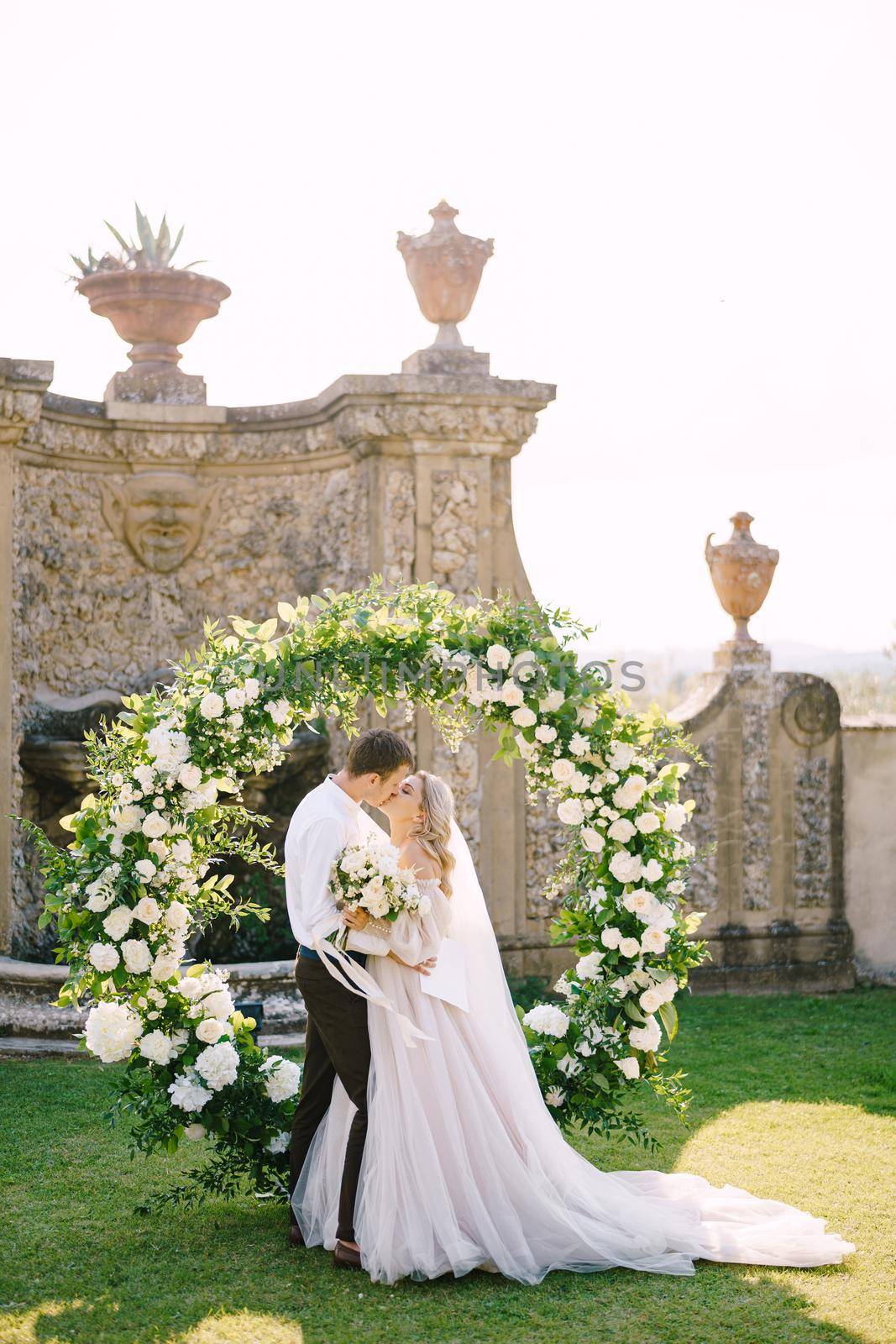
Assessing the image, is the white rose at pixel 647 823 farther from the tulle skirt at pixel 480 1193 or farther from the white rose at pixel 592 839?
the tulle skirt at pixel 480 1193

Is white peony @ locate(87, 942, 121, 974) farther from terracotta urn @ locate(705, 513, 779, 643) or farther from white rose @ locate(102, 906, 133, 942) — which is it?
terracotta urn @ locate(705, 513, 779, 643)

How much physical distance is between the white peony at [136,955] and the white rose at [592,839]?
5.72ft

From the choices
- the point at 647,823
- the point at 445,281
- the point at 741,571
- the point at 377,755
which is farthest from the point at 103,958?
the point at 741,571

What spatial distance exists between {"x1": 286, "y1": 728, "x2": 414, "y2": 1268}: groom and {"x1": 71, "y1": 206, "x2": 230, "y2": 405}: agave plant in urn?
5829 mm

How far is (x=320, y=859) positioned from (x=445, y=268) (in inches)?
226

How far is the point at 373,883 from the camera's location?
15.9 feet

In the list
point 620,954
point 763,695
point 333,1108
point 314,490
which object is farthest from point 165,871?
point 763,695

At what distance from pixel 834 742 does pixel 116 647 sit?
17.8 feet

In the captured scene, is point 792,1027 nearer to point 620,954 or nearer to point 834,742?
point 834,742

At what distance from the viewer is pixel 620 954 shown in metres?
5.69

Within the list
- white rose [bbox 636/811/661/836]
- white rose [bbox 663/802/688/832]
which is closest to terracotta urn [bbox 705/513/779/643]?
white rose [bbox 663/802/688/832]

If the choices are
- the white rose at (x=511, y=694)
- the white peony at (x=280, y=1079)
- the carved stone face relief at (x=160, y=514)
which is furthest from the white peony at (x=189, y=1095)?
the carved stone face relief at (x=160, y=514)

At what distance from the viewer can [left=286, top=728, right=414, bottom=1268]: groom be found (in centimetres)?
497

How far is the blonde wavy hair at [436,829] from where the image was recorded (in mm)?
5281
